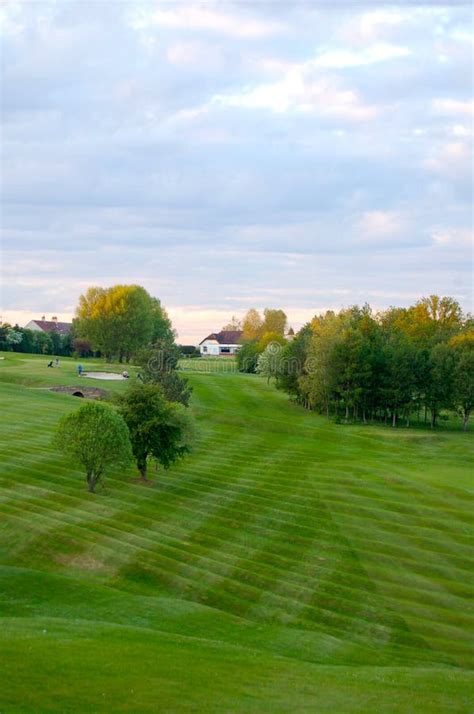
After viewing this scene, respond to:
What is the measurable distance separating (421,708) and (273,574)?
633 inches

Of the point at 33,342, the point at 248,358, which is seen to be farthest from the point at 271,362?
the point at 33,342

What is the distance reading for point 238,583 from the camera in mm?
35125

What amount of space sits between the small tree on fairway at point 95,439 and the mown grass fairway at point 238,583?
2112mm

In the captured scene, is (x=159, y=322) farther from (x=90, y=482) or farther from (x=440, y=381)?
(x=90, y=482)

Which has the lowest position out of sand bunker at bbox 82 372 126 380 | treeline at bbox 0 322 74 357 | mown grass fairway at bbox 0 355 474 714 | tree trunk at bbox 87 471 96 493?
mown grass fairway at bbox 0 355 474 714

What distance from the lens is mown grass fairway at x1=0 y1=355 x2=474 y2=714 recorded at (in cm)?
2056

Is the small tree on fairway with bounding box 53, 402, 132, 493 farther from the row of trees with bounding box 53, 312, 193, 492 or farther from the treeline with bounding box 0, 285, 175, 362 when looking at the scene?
the treeline with bounding box 0, 285, 175, 362

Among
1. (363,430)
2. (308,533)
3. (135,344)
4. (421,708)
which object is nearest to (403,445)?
(363,430)

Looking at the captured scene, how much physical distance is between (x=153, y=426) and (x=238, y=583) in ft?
59.4

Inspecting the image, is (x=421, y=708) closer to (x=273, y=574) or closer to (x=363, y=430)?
(x=273, y=574)

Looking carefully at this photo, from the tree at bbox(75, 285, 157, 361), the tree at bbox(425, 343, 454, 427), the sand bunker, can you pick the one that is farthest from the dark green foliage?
the tree at bbox(425, 343, 454, 427)

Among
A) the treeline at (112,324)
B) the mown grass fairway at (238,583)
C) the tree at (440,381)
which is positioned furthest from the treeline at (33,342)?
the mown grass fairway at (238,583)

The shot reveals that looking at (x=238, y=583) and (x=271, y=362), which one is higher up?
(x=271, y=362)

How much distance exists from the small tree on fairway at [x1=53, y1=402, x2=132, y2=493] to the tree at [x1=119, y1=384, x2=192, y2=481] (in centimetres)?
353
